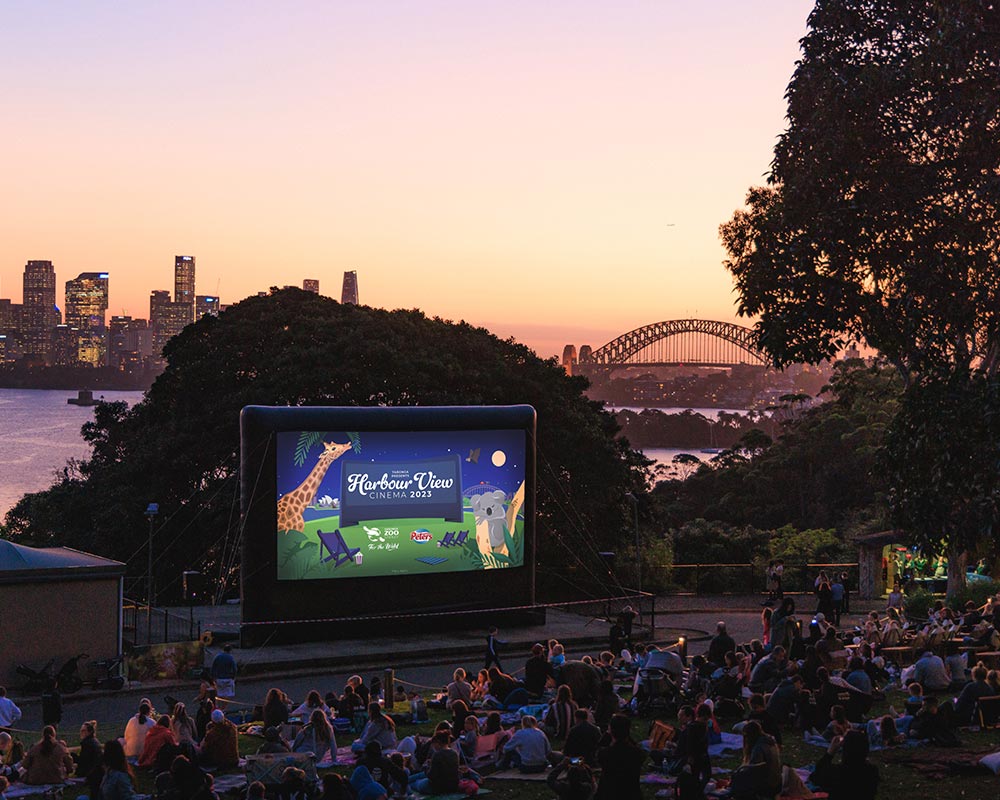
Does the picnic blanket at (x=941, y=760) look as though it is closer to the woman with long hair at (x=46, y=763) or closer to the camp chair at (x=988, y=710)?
the camp chair at (x=988, y=710)

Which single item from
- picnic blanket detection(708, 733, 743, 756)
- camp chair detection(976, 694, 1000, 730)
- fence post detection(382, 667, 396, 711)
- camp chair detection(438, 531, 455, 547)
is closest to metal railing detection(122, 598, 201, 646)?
camp chair detection(438, 531, 455, 547)

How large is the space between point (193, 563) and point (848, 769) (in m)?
27.9

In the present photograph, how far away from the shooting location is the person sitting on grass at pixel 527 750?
15281mm

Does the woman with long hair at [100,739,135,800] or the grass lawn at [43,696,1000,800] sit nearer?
the woman with long hair at [100,739,135,800]

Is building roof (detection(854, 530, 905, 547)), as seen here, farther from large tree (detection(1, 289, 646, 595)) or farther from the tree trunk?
large tree (detection(1, 289, 646, 595))

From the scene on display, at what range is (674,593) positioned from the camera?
118ft

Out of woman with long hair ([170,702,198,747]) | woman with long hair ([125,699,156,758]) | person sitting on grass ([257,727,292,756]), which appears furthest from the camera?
woman with long hair ([125,699,156,758])

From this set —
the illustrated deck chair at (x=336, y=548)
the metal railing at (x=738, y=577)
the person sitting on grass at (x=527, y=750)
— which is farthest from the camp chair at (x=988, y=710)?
the metal railing at (x=738, y=577)

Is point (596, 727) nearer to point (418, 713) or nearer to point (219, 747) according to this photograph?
point (418, 713)

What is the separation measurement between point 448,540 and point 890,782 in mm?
15557

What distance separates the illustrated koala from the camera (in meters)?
29.0

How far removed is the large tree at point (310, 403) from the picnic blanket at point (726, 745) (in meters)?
18.8

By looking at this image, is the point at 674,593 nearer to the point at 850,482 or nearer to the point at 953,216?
the point at 953,216

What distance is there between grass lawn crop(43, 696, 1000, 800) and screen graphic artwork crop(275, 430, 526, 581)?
379 inches
